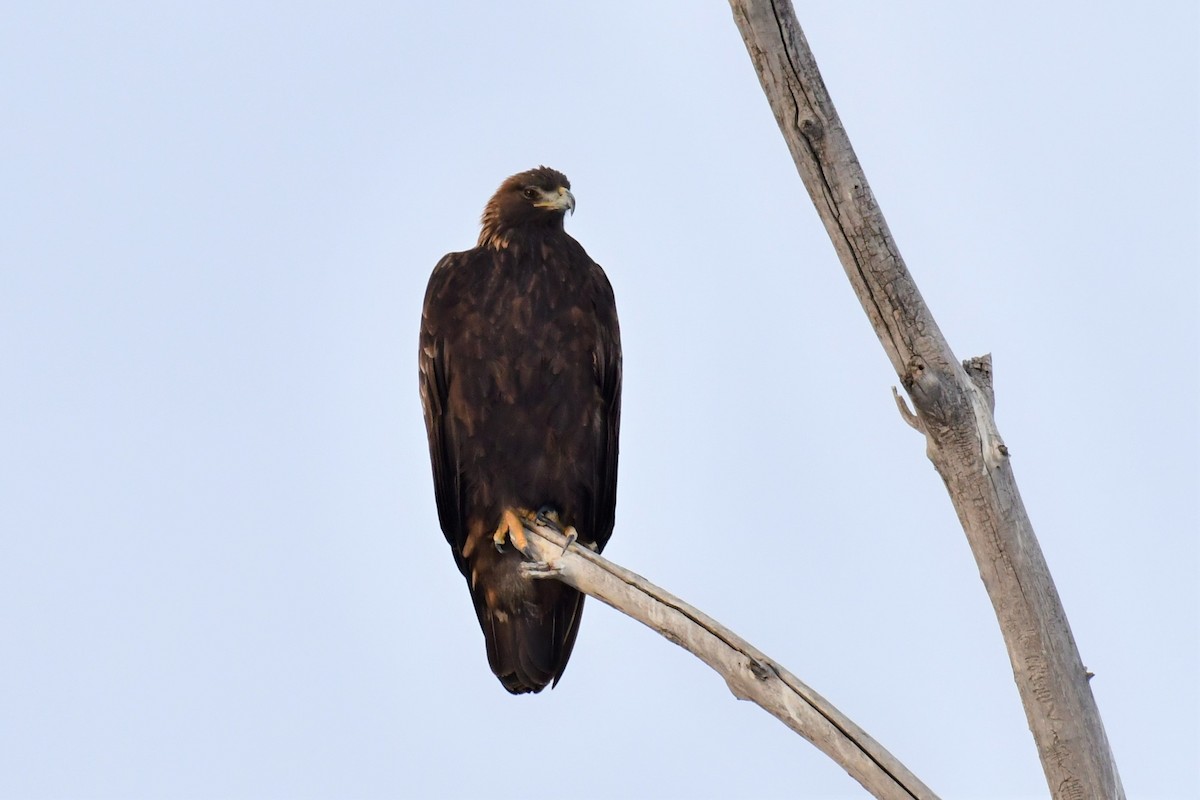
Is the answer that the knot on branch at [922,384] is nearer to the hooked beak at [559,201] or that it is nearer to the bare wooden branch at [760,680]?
the bare wooden branch at [760,680]

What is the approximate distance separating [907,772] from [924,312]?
48.7 inches

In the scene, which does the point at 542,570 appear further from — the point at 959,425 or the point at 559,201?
the point at 559,201

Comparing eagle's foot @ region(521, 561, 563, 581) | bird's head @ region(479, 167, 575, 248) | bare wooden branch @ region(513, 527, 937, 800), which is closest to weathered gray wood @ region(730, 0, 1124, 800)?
bare wooden branch @ region(513, 527, 937, 800)

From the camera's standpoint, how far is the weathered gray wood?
3812 mm

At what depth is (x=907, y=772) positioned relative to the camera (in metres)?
3.83

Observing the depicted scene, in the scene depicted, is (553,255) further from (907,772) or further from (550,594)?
(907,772)

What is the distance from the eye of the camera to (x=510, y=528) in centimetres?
598

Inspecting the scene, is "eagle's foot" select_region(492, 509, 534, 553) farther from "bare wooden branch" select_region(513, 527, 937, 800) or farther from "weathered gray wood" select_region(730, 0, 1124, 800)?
"weathered gray wood" select_region(730, 0, 1124, 800)

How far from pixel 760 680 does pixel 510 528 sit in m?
2.08

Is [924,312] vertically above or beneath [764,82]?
beneath

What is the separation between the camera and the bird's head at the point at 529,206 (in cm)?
662

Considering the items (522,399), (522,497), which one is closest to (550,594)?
(522,497)

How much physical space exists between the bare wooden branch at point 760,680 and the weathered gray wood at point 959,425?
42 cm

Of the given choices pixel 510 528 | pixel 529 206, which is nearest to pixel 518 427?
pixel 510 528
